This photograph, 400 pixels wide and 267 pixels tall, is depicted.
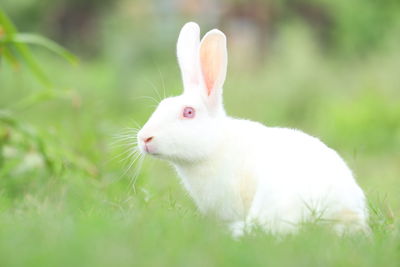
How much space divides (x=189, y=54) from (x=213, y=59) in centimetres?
16

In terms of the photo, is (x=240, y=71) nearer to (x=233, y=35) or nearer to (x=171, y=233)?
(x=233, y=35)

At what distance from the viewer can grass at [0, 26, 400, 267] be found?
104 inches

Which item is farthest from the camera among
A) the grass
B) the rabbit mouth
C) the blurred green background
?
the rabbit mouth

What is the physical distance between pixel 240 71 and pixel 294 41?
5.19ft

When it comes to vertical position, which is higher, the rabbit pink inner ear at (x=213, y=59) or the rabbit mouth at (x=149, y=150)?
the rabbit pink inner ear at (x=213, y=59)

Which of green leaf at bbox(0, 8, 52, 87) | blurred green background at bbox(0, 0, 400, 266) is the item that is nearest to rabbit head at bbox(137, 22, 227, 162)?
blurred green background at bbox(0, 0, 400, 266)

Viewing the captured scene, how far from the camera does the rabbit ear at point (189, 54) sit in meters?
3.93

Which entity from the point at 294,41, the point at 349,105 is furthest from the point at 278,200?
the point at 294,41

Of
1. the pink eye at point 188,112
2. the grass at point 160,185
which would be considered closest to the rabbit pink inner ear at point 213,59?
the pink eye at point 188,112

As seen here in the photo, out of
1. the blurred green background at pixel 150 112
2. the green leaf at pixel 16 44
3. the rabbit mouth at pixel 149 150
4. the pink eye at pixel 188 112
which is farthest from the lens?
the green leaf at pixel 16 44

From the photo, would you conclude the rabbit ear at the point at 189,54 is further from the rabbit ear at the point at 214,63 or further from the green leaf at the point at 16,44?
the green leaf at the point at 16,44

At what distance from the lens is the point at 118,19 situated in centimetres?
1759

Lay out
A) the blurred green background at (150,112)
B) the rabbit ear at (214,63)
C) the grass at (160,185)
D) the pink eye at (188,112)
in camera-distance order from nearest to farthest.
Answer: the grass at (160,185)
the blurred green background at (150,112)
the pink eye at (188,112)
the rabbit ear at (214,63)

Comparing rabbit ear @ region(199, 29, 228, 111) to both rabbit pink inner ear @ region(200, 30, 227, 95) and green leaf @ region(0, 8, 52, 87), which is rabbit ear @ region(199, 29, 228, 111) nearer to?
rabbit pink inner ear @ region(200, 30, 227, 95)
